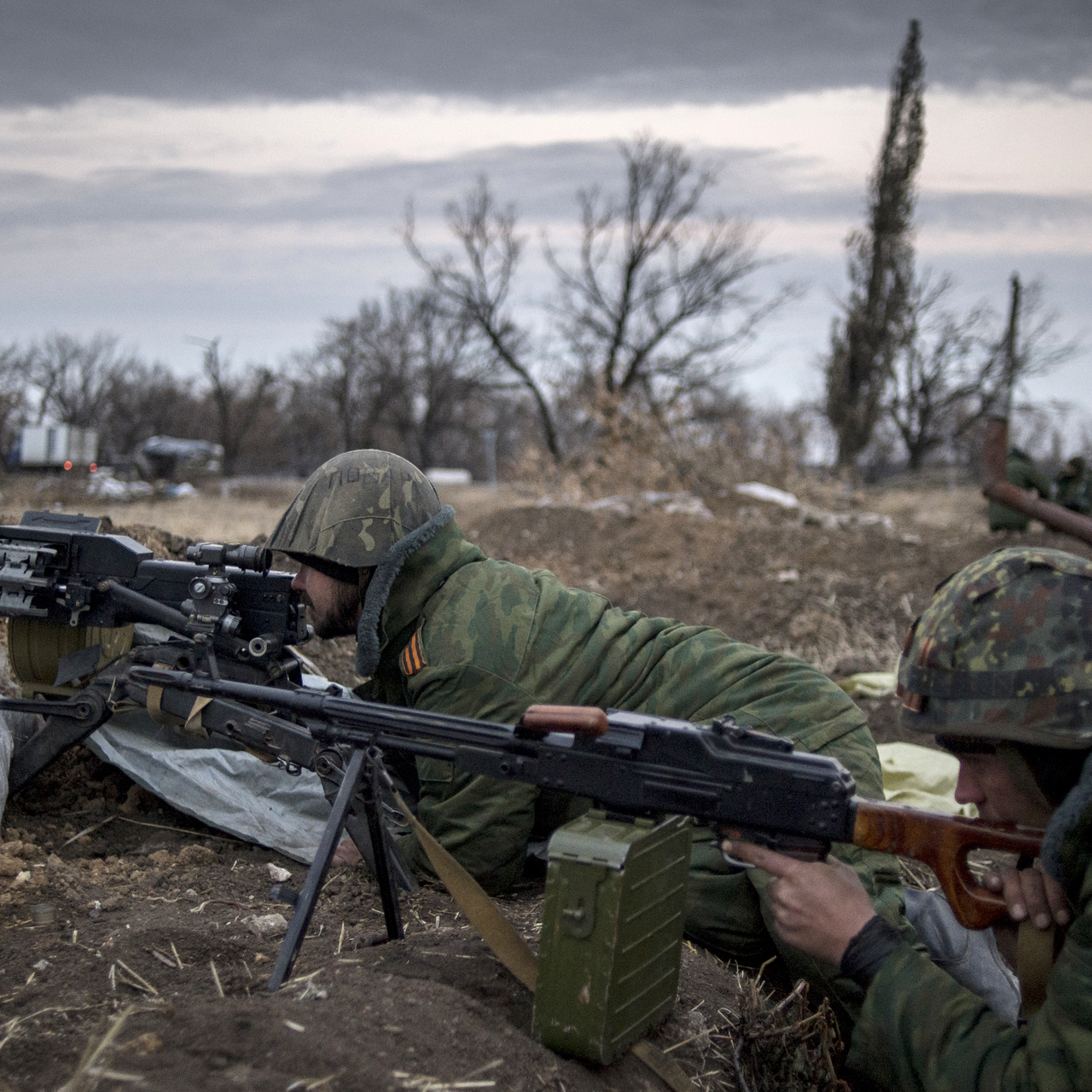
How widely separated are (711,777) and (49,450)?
A: 40746mm

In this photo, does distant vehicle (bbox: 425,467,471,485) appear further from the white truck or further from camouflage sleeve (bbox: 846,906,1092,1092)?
camouflage sleeve (bbox: 846,906,1092,1092)

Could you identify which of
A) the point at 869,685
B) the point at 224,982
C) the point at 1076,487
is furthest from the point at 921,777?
the point at 1076,487

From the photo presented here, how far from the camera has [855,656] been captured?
885cm

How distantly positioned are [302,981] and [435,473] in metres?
45.9

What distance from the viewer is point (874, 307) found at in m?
33.4

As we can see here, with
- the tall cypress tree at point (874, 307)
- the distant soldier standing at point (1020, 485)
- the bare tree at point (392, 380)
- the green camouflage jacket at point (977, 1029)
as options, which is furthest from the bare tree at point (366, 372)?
the green camouflage jacket at point (977, 1029)

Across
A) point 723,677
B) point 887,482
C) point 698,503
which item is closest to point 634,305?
point 887,482

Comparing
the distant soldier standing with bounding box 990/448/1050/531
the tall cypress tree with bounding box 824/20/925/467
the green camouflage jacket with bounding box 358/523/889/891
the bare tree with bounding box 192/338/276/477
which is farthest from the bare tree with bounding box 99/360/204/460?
the green camouflage jacket with bounding box 358/523/889/891

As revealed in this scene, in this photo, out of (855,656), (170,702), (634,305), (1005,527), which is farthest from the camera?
(634,305)

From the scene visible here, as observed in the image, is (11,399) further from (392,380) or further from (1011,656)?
→ (1011,656)

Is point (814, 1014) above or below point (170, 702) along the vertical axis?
below

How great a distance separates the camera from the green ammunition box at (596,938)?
2.34m

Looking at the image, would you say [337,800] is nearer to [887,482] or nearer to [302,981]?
[302,981]

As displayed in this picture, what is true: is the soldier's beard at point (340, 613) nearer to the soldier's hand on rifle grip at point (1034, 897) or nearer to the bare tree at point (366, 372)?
the soldier's hand on rifle grip at point (1034, 897)
